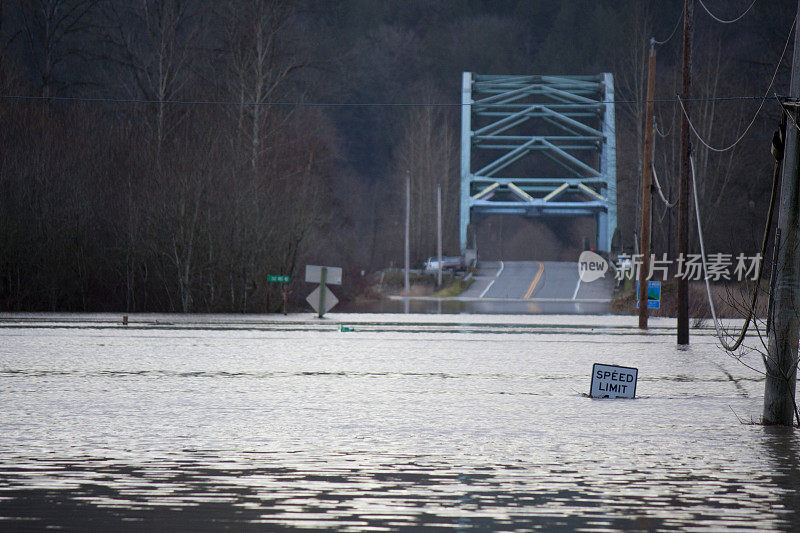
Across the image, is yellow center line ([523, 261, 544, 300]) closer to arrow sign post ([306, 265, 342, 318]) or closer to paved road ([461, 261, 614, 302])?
paved road ([461, 261, 614, 302])

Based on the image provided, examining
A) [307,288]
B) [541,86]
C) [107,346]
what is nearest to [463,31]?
[541,86]

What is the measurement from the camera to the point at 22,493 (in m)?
7.94

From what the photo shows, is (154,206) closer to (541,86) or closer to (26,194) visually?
(26,194)

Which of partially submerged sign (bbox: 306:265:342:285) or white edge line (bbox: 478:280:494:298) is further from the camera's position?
white edge line (bbox: 478:280:494:298)

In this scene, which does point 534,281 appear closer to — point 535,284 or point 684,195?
point 535,284

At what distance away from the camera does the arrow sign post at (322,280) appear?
1366 inches

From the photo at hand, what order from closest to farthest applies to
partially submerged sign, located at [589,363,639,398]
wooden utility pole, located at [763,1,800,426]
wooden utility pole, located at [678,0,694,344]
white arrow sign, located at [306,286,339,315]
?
wooden utility pole, located at [763,1,800,426] → partially submerged sign, located at [589,363,639,398] → wooden utility pole, located at [678,0,694,344] → white arrow sign, located at [306,286,339,315]

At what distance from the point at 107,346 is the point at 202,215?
16.4 metres

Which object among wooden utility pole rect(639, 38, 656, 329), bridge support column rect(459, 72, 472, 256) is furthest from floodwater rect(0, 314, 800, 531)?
bridge support column rect(459, 72, 472, 256)

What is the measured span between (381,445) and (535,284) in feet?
178

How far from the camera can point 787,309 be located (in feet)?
38.5

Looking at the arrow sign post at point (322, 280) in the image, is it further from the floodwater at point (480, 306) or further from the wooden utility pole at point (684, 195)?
the wooden utility pole at point (684, 195)

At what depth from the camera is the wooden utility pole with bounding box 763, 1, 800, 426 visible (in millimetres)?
11719

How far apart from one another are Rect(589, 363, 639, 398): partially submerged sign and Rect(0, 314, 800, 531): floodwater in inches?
10.4
